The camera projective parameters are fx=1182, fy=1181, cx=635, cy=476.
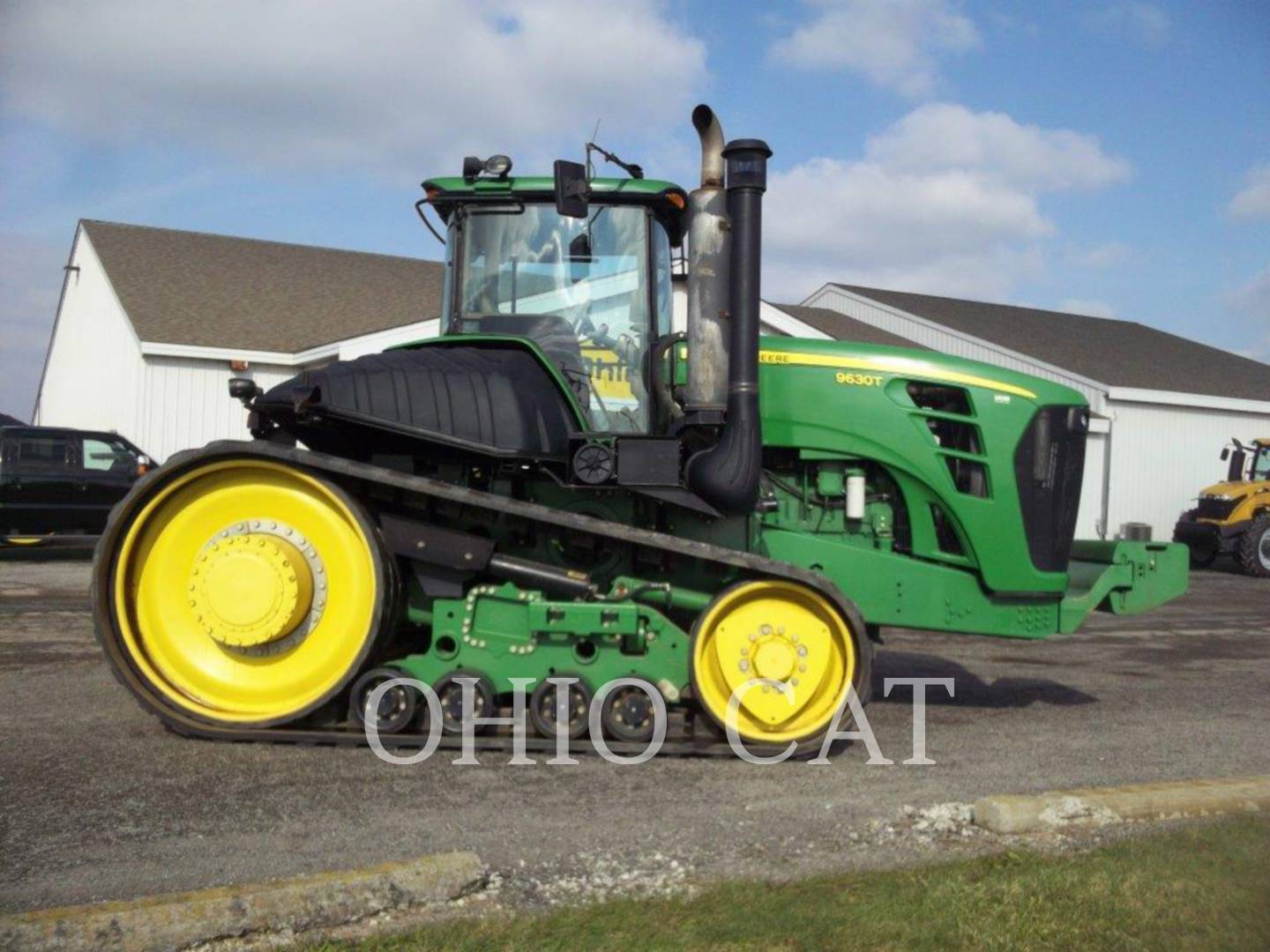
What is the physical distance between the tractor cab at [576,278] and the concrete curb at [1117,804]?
266cm

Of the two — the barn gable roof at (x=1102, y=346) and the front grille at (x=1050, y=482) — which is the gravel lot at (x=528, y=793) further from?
the barn gable roof at (x=1102, y=346)

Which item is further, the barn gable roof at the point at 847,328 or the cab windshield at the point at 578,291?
the barn gable roof at the point at 847,328

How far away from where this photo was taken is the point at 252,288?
2369 centimetres

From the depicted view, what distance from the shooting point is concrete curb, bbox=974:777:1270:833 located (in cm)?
468

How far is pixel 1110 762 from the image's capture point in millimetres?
5973

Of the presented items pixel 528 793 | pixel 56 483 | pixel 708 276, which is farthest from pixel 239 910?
pixel 56 483

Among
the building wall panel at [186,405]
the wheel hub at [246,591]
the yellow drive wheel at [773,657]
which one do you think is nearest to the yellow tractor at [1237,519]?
the building wall panel at [186,405]

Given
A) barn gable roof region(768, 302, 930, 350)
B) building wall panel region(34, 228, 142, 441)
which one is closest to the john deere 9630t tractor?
building wall panel region(34, 228, 142, 441)

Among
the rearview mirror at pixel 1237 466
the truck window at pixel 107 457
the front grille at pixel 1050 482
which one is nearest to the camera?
the front grille at pixel 1050 482

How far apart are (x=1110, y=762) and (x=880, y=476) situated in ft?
6.18

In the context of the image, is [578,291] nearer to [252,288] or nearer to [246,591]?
[246,591]

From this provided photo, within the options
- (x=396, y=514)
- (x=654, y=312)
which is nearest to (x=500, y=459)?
(x=396, y=514)

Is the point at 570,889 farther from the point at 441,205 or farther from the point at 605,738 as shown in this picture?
the point at 441,205

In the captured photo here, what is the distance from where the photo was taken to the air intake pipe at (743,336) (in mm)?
5641
